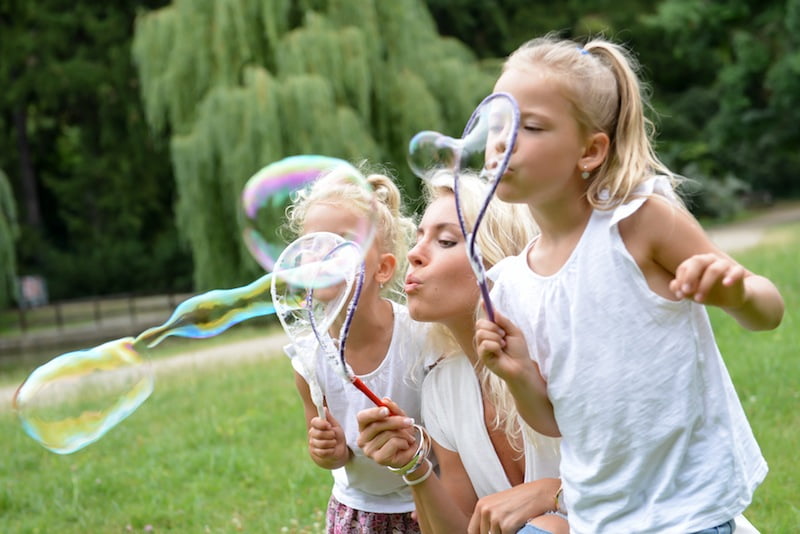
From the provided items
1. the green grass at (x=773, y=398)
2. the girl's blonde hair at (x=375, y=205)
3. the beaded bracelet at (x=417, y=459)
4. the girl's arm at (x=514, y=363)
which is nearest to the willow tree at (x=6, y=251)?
the green grass at (x=773, y=398)

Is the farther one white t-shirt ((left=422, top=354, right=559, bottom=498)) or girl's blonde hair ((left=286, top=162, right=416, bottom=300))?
girl's blonde hair ((left=286, top=162, right=416, bottom=300))

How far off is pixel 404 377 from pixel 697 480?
1.10 meters

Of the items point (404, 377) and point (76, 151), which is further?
point (76, 151)

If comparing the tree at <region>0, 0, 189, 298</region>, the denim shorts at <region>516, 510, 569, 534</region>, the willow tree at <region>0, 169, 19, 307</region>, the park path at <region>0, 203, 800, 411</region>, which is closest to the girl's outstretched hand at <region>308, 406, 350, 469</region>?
the denim shorts at <region>516, 510, 569, 534</region>

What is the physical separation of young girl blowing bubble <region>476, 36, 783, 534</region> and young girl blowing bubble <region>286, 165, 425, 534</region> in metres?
0.82

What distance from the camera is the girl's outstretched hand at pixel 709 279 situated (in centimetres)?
189

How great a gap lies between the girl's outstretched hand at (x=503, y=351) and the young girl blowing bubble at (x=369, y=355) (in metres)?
0.82

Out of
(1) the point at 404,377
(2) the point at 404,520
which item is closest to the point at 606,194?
(1) the point at 404,377

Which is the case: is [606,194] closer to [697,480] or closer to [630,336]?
[630,336]

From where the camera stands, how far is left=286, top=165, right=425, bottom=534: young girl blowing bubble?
119 inches

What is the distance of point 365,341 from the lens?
3.09 metres

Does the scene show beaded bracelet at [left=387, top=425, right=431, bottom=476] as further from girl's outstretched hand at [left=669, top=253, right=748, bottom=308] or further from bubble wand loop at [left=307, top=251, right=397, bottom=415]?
girl's outstretched hand at [left=669, top=253, right=748, bottom=308]

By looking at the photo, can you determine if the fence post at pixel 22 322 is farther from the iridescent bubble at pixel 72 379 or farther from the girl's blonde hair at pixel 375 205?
the girl's blonde hair at pixel 375 205

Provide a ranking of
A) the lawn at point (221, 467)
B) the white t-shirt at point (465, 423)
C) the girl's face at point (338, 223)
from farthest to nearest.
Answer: the lawn at point (221, 467)
the girl's face at point (338, 223)
the white t-shirt at point (465, 423)
